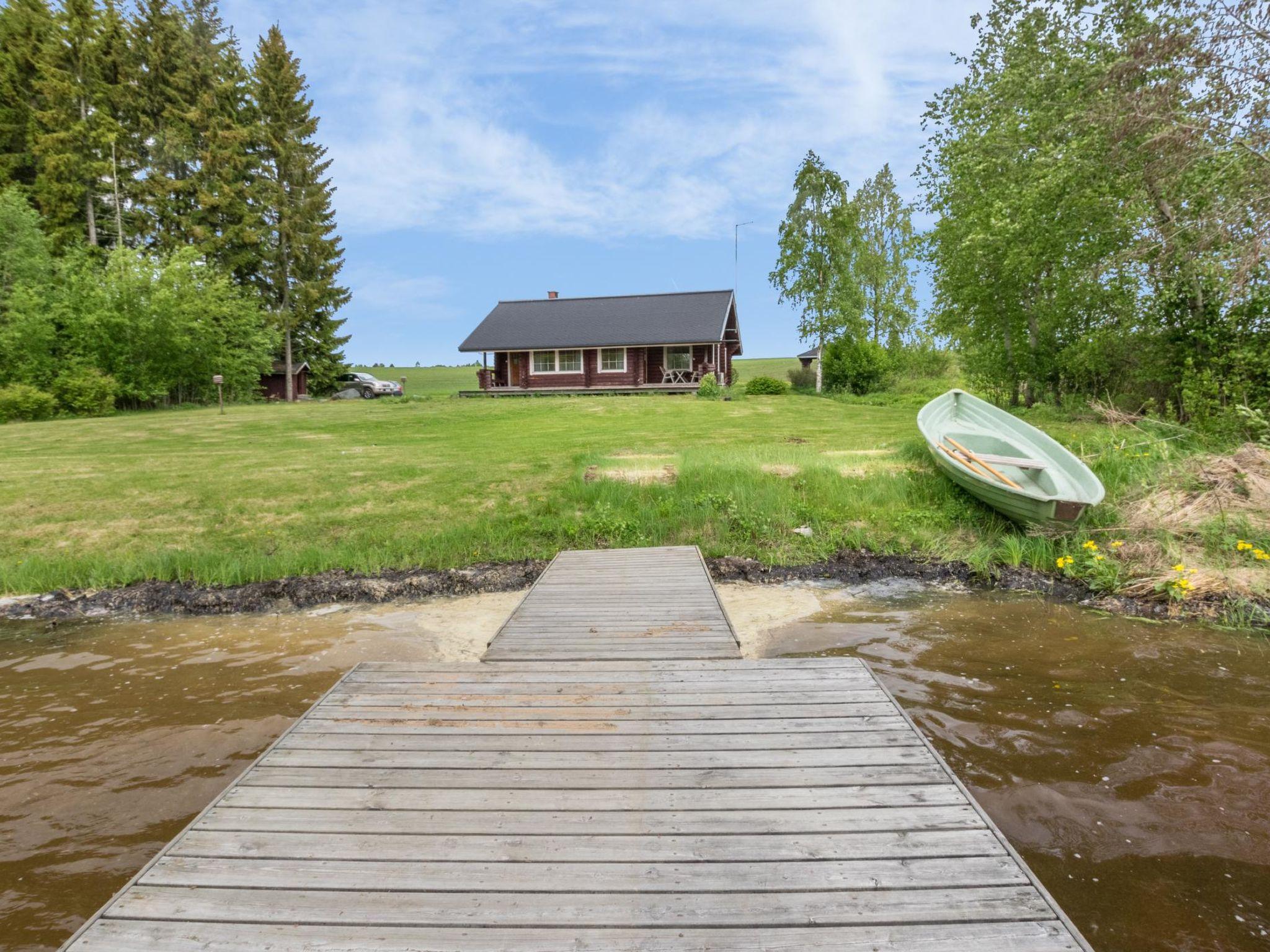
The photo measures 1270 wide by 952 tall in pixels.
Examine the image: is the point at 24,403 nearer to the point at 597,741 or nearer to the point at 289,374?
the point at 289,374

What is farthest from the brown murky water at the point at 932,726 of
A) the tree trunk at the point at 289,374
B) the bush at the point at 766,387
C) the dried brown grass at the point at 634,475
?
the tree trunk at the point at 289,374

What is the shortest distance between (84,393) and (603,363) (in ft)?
65.5

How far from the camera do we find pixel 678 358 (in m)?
32.7

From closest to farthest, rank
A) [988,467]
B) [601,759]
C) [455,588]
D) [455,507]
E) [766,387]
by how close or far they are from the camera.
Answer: [601,759], [455,588], [988,467], [455,507], [766,387]

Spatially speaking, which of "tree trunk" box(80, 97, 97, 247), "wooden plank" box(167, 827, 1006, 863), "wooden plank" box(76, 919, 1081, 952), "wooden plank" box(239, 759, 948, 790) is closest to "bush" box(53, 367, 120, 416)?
"tree trunk" box(80, 97, 97, 247)

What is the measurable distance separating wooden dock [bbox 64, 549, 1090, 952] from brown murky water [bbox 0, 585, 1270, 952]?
955mm

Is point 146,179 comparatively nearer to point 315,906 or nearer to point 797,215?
point 797,215

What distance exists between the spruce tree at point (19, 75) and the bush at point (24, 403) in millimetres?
11576

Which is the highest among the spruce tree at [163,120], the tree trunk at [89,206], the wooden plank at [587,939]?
the spruce tree at [163,120]

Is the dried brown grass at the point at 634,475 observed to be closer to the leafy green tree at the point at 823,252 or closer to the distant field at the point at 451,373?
the leafy green tree at the point at 823,252

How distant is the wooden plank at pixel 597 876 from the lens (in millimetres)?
2287

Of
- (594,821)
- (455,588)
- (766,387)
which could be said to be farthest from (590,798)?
(766,387)

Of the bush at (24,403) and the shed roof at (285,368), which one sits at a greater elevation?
the shed roof at (285,368)

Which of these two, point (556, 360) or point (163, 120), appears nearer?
point (163, 120)
